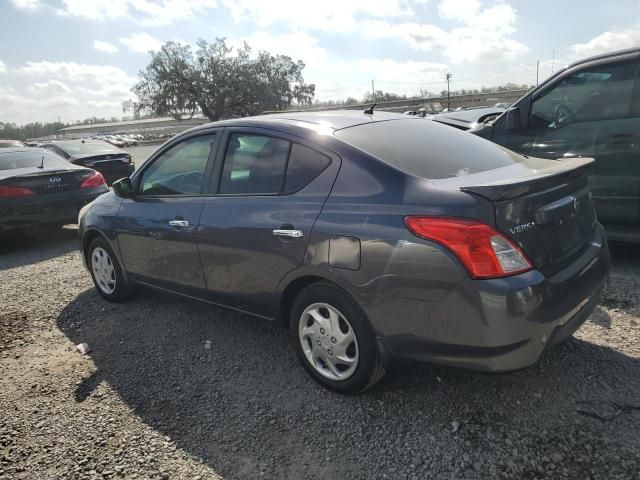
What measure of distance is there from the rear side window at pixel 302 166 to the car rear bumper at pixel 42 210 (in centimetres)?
544

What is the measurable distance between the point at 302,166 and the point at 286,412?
4.65ft

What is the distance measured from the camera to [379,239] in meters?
2.49

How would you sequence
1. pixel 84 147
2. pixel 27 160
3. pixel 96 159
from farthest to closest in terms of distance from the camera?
pixel 84 147 → pixel 96 159 → pixel 27 160

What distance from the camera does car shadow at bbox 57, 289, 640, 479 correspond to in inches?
97.3

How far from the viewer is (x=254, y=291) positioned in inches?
127

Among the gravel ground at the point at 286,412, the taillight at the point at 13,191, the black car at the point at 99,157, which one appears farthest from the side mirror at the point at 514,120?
the black car at the point at 99,157

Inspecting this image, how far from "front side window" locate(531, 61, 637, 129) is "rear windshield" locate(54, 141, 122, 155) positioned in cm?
1014

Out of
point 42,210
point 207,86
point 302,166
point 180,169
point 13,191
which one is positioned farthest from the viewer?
point 207,86

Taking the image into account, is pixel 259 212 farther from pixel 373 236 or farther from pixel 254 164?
pixel 373 236

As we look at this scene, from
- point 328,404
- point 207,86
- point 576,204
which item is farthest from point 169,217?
point 207,86

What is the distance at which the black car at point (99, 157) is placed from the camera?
11.6 metres

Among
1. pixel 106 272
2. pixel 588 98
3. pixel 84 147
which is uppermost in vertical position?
pixel 588 98

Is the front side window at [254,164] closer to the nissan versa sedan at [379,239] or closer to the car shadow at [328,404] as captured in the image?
the nissan versa sedan at [379,239]

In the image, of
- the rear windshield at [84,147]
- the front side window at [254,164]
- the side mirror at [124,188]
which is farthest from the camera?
the rear windshield at [84,147]
